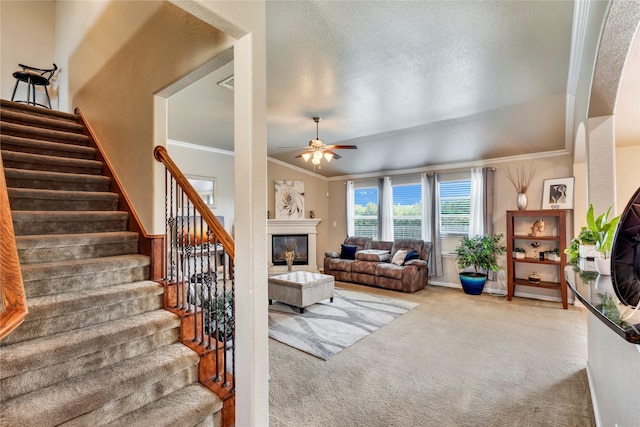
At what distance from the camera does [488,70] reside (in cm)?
291

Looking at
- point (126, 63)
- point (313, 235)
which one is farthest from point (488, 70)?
point (313, 235)

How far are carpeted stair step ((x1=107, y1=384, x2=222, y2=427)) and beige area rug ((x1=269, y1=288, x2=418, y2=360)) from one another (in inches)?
54.1

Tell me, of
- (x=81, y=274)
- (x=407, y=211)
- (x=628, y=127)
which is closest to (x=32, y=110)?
(x=81, y=274)

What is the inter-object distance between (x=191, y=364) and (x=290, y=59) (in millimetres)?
2735

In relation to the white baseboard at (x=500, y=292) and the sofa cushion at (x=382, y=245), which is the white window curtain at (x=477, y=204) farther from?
the sofa cushion at (x=382, y=245)

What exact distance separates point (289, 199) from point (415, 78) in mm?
4763

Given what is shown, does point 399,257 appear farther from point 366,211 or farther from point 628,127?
point 628,127

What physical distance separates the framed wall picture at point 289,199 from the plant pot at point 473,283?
156 inches

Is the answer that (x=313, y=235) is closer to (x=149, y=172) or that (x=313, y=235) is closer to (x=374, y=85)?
(x=374, y=85)

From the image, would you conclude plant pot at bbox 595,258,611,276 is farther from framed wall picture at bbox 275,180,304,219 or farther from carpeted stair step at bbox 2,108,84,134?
framed wall picture at bbox 275,180,304,219

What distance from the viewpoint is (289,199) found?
7406 millimetres

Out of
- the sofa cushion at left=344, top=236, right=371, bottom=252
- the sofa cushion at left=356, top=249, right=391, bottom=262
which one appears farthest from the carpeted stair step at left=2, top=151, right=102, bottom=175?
the sofa cushion at left=344, top=236, right=371, bottom=252

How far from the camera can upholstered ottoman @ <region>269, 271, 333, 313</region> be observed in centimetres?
427

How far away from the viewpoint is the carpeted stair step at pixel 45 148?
276cm
